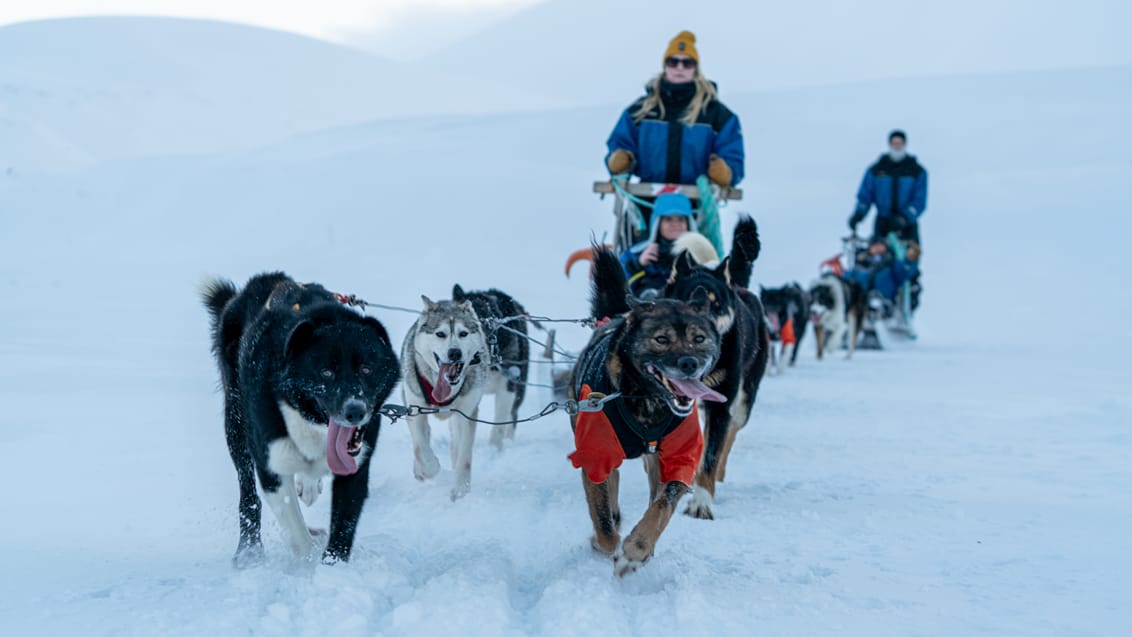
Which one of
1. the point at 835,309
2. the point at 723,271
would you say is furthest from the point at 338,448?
the point at 835,309

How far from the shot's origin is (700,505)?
13.0ft

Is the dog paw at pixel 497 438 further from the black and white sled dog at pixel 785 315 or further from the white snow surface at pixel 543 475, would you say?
the black and white sled dog at pixel 785 315

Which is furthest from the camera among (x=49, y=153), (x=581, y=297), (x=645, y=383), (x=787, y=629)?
(x=49, y=153)

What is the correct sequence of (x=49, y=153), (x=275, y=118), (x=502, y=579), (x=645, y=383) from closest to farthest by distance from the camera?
(x=502, y=579), (x=645, y=383), (x=49, y=153), (x=275, y=118)

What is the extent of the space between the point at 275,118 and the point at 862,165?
19.6 metres

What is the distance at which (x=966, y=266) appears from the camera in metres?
17.1

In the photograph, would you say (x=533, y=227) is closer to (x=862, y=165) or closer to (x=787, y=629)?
(x=862, y=165)

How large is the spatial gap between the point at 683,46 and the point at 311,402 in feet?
11.7

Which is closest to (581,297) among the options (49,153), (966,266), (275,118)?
(966,266)

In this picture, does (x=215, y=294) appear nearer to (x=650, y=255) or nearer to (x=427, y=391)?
(x=427, y=391)

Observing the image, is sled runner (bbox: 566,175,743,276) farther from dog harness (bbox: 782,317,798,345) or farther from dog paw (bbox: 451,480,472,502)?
dog harness (bbox: 782,317,798,345)

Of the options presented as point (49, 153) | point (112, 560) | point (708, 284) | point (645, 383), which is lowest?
point (112, 560)

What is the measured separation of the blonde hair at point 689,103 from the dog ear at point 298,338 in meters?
3.33

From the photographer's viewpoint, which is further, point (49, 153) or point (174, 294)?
point (49, 153)
